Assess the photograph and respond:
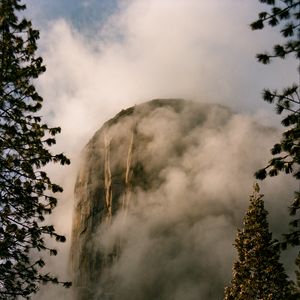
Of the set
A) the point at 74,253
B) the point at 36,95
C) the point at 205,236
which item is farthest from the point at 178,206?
the point at 36,95

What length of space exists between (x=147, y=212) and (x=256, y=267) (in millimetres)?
77553

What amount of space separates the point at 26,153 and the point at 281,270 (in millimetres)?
21122

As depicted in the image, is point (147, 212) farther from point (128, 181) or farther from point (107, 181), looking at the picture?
point (107, 181)

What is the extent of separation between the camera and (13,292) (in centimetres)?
1659

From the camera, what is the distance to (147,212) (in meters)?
110

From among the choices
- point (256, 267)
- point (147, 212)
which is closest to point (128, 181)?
point (147, 212)

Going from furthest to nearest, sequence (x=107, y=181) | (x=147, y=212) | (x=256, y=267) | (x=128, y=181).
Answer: (x=147, y=212), (x=107, y=181), (x=128, y=181), (x=256, y=267)

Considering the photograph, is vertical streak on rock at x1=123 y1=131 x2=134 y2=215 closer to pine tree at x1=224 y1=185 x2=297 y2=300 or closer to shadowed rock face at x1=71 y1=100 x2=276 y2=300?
shadowed rock face at x1=71 y1=100 x2=276 y2=300

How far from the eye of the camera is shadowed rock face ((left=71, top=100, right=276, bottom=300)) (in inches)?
3964

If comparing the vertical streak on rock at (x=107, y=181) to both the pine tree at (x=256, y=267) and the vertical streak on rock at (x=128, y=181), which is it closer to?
the vertical streak on rock at (x=128, y=181)

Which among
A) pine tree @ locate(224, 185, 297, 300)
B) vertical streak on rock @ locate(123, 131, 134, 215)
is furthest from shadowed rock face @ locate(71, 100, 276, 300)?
pine tree @ locate(224, 185, 297, 300)

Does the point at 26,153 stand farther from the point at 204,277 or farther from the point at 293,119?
the point at 204,277

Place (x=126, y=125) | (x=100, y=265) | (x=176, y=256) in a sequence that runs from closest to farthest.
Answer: (x=100, y=265) → (x=176, y=256) → (x=126, y=125)

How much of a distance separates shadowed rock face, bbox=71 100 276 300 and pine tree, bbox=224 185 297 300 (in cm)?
6772
